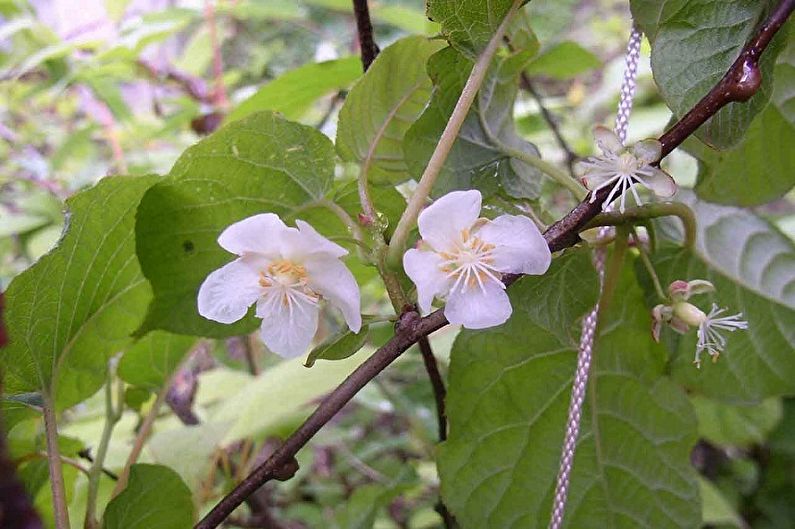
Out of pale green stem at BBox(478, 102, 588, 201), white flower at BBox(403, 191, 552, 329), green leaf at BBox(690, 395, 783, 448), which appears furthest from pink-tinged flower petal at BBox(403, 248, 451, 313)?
green leaf at BBox(690, 395, 783, 448)

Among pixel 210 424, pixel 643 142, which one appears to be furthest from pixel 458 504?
pixel 210 424

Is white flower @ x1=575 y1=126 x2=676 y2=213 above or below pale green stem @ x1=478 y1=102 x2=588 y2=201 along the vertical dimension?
below

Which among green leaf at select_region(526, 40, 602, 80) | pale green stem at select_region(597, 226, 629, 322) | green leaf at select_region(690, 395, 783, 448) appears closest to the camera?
pale green stem at select_region(597, 226, 629, 322)

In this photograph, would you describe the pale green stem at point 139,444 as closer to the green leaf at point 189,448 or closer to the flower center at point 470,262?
the green leaf at point 189,448

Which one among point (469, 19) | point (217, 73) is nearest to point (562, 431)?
point (469, 19)

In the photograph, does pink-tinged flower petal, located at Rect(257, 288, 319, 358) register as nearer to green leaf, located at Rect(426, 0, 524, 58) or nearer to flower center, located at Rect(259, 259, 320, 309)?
flower center, located at Rect(259, 259, 320, 309)

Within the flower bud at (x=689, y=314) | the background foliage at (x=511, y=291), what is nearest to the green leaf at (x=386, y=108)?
the background foliage at (x=511, y=291)

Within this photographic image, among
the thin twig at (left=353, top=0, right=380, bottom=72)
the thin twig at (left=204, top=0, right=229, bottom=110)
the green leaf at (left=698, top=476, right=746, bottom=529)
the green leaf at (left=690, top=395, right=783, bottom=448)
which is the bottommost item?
the green leaf at (left=698, top=476, right=746, bottom=529)

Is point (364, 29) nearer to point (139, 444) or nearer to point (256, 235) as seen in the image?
point (256, 235)
